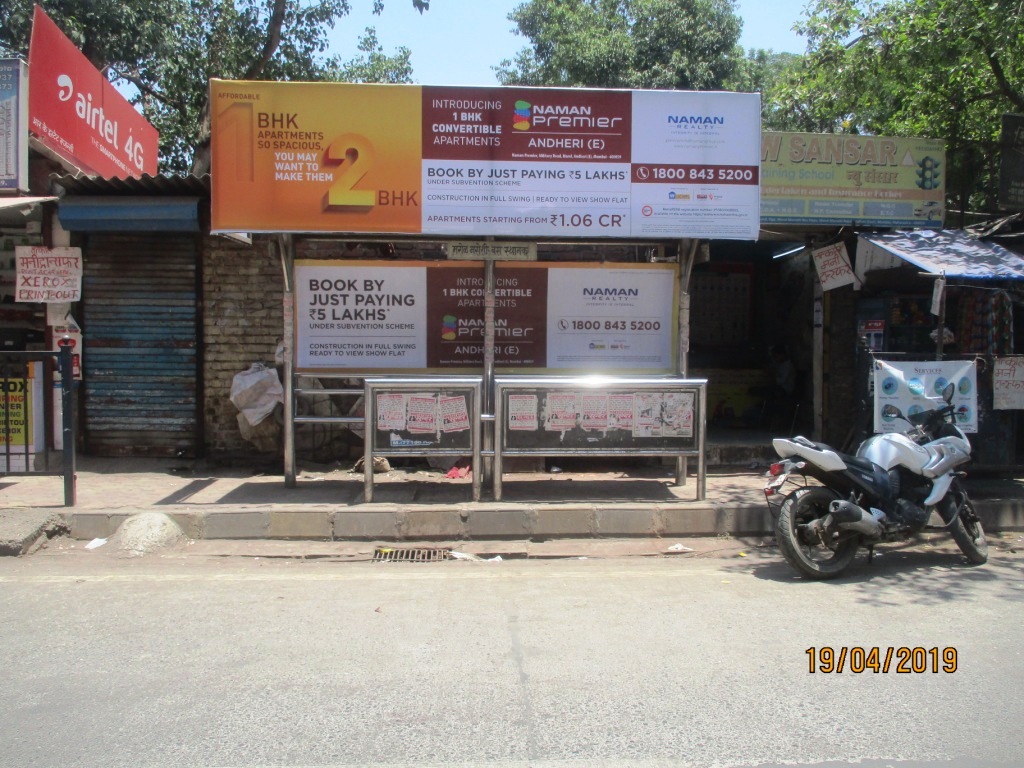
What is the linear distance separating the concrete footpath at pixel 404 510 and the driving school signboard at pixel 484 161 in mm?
2560

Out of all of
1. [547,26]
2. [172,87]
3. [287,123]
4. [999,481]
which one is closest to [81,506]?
[287,123]

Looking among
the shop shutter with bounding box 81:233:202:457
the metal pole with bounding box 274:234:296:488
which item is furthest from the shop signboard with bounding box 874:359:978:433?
the shop shutter with bounding box 81:233:202:457

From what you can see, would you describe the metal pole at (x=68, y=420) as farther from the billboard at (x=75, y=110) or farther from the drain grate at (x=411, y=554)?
the billboard at (x=75, y=110)

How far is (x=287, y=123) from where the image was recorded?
7570 millimetres

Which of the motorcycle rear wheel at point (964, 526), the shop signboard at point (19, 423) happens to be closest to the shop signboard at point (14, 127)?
the shop signboard at point (19, 423)

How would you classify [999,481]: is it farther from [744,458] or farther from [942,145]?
[942,145]

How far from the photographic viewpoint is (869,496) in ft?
20.0

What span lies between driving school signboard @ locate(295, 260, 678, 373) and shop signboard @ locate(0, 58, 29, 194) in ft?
11.8

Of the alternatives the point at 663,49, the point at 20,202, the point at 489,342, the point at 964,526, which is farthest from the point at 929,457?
the point at 663,49

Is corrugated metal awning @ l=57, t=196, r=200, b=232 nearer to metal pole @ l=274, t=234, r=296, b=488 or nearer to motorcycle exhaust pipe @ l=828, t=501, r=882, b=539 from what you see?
metal pole @ l=274, t=234, r=296, b=488

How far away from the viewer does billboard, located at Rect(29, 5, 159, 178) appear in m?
8.88

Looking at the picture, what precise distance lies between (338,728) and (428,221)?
512cm
